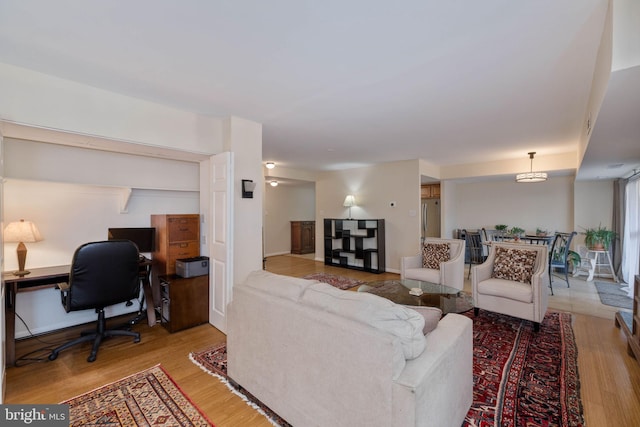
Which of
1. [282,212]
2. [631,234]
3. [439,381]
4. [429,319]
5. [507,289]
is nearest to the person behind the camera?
[439,381]

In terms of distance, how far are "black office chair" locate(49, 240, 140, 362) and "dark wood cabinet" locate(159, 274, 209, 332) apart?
1.33 feet

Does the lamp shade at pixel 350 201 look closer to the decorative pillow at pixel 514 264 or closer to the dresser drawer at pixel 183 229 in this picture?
the decorative pillow at pixel 514 264

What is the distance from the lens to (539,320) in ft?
9.56

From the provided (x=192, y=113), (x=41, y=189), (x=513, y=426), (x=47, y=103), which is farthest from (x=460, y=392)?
(x=41, y=189)

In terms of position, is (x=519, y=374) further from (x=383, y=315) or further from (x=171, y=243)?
(x=171, y=243)

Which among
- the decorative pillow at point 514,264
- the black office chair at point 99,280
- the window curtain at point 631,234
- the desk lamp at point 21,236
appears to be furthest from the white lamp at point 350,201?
the desk lamp at point 21,236

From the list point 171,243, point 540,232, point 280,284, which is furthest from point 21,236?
point 540,232

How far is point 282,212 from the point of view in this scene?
8.58m

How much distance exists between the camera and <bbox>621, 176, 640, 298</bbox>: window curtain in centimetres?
442

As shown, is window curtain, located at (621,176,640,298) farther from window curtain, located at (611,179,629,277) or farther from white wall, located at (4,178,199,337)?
white wall, located at (4,178,199,337)

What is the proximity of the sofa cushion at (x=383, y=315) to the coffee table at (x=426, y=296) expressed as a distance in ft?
4.72

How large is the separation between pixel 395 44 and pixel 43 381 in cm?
361

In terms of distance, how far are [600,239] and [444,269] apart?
381cm

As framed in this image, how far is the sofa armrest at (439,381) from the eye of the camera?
3.74ft
